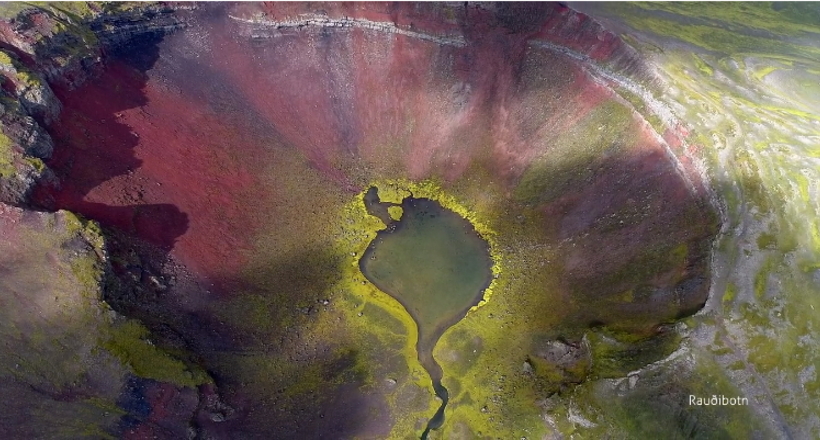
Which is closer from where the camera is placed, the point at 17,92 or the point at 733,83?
the point at 17,92

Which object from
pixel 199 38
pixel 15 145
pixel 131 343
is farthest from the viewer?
pixel 199 38

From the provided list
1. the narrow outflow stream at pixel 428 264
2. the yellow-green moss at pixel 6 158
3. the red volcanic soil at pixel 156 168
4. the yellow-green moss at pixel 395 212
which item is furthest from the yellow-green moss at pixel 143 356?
the yellow-green moss at pixel 395 212

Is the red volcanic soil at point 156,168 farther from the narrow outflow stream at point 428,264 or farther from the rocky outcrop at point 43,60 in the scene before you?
the narrow outflow stream at point 428,264

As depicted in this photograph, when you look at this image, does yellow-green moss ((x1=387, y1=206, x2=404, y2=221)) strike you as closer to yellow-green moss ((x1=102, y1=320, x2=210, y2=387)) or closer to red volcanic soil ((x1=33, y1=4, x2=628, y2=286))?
red volcanic soil ((x1=33, y1=4, x2=628, y2=286))

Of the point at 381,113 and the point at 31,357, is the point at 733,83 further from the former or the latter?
the point at 31,357

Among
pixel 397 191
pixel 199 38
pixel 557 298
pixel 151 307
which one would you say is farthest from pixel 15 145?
pixel 557 298

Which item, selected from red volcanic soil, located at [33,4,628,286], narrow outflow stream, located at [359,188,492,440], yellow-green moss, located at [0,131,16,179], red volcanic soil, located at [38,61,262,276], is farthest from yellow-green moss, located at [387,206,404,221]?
yellow-green moss, located at [0,131,16,179]

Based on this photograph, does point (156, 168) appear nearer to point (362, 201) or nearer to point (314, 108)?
point (314, 108)

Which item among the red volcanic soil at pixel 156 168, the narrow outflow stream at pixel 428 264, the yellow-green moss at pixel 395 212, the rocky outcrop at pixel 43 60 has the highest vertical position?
the rocky outcrop at pixel 43 60
